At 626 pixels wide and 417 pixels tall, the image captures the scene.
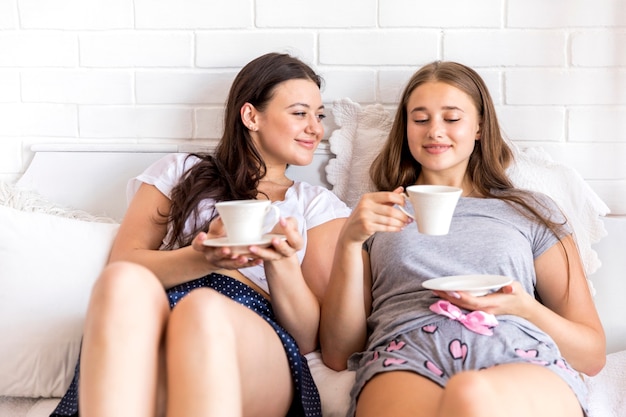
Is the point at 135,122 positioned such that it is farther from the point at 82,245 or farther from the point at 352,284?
the point at 352,284

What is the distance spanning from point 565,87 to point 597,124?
0.42ft

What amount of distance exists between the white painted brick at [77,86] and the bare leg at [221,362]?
3.41 ft

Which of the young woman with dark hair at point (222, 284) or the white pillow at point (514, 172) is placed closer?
the young woman with dark hair at point (222, 284)

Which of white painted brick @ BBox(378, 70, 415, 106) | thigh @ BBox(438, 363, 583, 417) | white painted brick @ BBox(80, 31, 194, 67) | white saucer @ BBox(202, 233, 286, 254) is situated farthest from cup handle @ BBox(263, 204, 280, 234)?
white painted brick @ BBox(80, 31, 194, 67)

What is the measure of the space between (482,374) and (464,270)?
1.33 ft

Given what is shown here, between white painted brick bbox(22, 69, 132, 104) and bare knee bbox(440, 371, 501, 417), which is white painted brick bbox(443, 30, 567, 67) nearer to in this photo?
white painted brick bbox(22, 69, 132, 104)

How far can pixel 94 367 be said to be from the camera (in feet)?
3.77

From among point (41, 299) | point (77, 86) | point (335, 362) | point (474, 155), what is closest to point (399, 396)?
point (335, 362)

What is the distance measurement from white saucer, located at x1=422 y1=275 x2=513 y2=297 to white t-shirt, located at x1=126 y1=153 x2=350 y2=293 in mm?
375

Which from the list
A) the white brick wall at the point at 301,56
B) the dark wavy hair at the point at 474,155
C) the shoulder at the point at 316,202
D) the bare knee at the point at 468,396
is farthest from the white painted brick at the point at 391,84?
the bare knee at the point at 468,396

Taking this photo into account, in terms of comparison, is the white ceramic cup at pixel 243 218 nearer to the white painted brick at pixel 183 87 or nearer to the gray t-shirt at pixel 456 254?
the gray t-shirt at pixel 456 254

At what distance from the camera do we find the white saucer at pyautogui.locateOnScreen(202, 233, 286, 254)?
127 cm

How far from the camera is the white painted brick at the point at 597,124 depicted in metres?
2.01

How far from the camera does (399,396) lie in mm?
1312
